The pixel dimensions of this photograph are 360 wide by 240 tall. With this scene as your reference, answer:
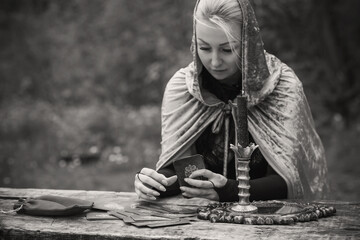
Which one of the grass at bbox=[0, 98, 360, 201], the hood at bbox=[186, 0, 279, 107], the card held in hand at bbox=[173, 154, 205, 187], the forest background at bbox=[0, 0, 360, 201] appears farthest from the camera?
the forest background at bbox=[0, 0, 360, 201]

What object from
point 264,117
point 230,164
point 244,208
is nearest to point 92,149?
point 230,164

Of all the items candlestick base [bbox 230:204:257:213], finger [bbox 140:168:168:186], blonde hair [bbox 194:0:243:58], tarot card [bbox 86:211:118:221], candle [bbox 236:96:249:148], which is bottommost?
tarot card [bbox 86:211:118:221]

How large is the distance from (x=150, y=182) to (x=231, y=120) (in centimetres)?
69

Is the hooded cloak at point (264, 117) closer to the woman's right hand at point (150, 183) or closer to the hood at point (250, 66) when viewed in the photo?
the hood at point (250, 66)

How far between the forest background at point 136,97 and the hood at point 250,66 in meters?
2.03

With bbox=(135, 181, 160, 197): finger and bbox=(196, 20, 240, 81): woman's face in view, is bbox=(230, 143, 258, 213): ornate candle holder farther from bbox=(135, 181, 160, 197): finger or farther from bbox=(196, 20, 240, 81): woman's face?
bbox=(196, 20, 240, 81): woman's face

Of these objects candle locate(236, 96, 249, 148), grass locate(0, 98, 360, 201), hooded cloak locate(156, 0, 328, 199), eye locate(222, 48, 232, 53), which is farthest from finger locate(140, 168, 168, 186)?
grass locate(0, 98, 360, 201)

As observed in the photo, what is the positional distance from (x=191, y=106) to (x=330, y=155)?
457 cm

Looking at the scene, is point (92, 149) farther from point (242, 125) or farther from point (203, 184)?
point (242, 125)

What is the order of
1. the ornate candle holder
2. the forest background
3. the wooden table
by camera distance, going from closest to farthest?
the wooden table < the ornate candle holder < the forest background

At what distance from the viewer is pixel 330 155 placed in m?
7.61

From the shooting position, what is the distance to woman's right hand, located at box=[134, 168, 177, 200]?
299 cm

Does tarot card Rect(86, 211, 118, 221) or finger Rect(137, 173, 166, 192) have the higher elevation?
finger Rect(137, 173, 166, 192)

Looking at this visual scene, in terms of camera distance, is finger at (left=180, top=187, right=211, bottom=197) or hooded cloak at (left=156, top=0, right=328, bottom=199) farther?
hooded cloak at (left=156, top=0, right=328, bottom=199)
